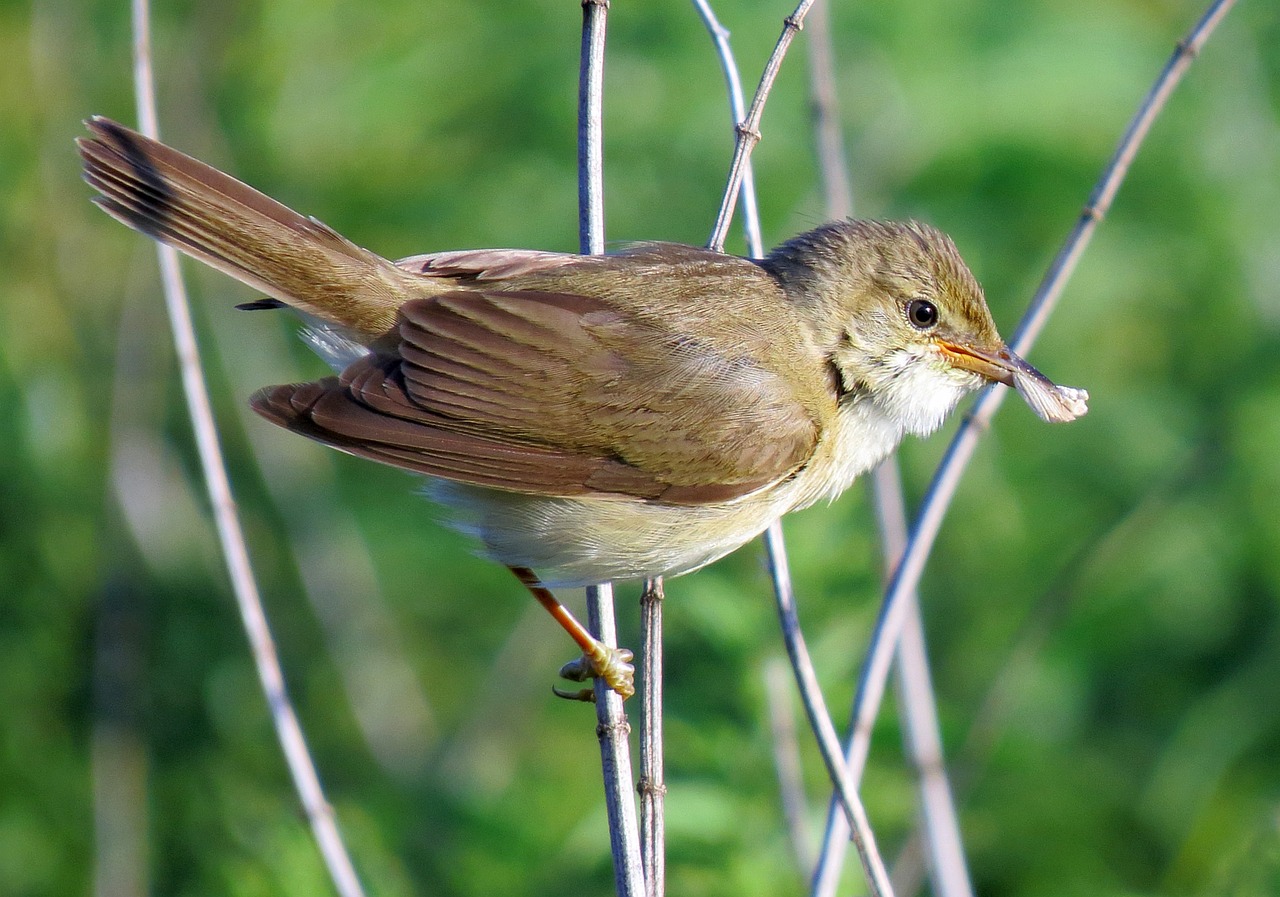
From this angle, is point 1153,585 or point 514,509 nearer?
point 514,509

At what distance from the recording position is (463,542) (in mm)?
5203

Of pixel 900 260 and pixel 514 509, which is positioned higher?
pixel 900 260

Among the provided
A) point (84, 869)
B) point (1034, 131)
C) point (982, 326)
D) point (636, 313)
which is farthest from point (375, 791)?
point (1034, 131)

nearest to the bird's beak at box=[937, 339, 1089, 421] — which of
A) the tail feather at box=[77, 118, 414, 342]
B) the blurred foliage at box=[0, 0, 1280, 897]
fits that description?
the blurred foliage at box=[0, 0, 1280, 897]

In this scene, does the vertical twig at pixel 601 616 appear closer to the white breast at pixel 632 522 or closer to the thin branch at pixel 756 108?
the white breast at pixel 632 522

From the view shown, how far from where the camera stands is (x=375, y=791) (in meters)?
5.01

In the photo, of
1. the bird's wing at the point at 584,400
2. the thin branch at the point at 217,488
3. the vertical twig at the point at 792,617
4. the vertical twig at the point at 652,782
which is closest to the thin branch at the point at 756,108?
the vertical twig at the point at 792,617

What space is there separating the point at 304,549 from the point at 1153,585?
9.81 ft

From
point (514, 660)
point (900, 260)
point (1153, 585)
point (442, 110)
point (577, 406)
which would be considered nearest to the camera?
point (577, 406)

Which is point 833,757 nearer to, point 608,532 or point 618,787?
point 618,787

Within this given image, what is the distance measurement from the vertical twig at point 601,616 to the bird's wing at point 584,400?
233 millimetres

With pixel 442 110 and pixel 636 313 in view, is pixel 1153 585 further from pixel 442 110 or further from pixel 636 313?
pixel 442 110

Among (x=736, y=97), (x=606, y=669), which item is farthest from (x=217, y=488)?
(x=736, y=97)

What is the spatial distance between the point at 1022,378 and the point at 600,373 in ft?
3.17
